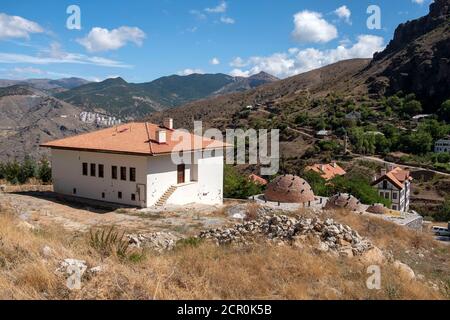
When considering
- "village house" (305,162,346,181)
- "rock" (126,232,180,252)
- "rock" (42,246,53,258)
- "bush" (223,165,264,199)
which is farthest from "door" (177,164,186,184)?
"village house" (305,162,346,181)

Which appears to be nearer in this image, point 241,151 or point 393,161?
point 393,161

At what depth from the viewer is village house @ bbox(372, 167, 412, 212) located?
2245 inches

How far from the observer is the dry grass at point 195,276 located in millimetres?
6270

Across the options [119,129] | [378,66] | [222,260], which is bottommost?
[222,260]

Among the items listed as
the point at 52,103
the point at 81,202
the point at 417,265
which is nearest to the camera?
the point at 417,265

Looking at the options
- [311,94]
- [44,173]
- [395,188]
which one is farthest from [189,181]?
[311,94]

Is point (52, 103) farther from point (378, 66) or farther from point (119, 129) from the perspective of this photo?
point (119, 129)

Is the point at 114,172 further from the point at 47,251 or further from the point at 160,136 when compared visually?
the point at 47,251

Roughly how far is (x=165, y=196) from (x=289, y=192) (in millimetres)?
14436

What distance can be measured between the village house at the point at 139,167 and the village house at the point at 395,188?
38768 millimetres

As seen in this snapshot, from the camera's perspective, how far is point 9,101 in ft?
575

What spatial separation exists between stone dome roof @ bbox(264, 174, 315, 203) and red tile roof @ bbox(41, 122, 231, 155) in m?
9.87
